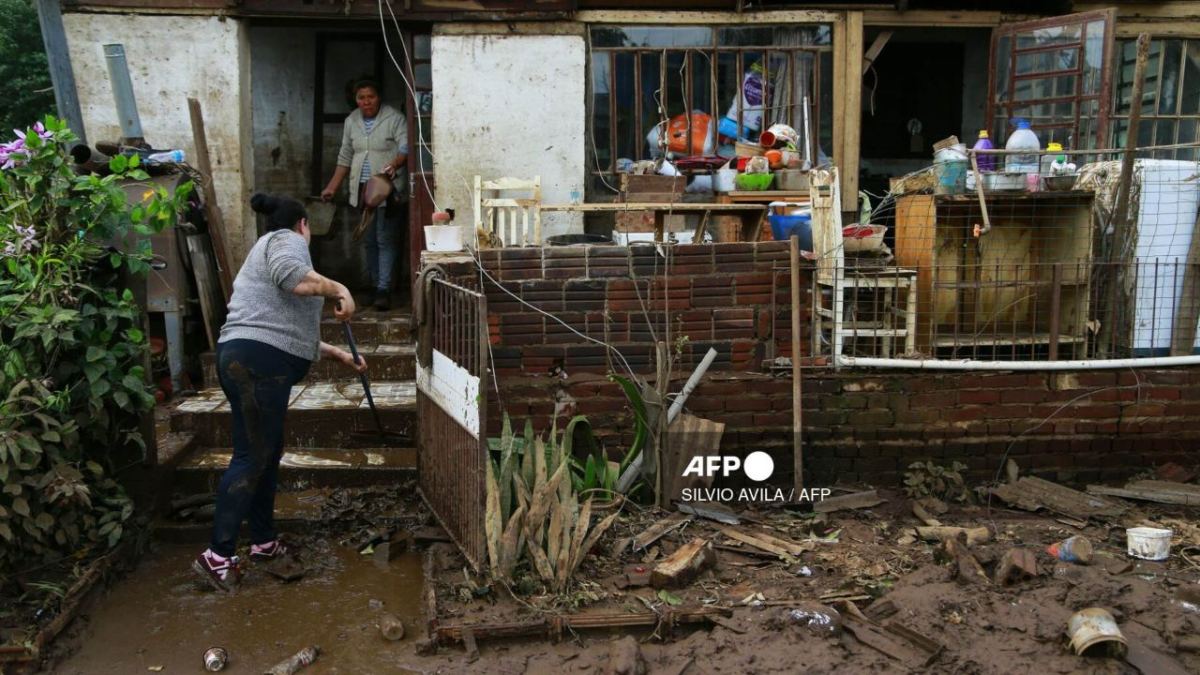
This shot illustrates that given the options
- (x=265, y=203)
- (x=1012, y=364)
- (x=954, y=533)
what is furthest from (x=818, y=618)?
(x=265, y=203)

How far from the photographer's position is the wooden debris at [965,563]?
4254mm

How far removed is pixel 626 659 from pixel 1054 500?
9.87 feet

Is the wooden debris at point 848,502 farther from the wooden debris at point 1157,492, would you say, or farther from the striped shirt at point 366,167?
the striped shirt at point 366,167

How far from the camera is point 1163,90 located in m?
8.34

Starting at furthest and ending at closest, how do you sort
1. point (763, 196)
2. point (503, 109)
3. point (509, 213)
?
point (503, 109)
point (763, 196)
point (509, 213)

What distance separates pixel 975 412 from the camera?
5707mm

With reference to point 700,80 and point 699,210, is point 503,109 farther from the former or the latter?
point 699,210

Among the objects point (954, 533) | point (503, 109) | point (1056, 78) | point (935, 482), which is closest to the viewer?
point (954, 533)

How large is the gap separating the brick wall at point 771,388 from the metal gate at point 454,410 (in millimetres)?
440

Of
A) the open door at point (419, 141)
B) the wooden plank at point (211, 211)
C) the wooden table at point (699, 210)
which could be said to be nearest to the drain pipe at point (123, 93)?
the wooden plank at point (211, 211)

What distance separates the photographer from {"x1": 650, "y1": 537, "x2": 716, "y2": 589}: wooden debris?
423cm

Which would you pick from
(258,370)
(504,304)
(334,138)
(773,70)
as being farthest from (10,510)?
(773,70)

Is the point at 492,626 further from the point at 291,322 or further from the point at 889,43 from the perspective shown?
the point at 889,43

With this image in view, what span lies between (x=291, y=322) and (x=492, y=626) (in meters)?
1.71
